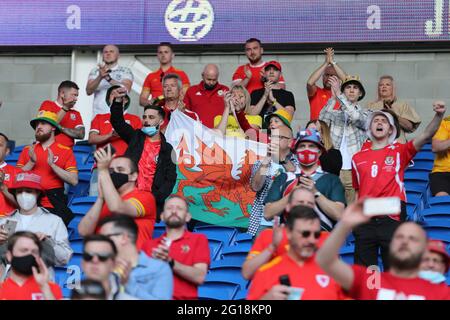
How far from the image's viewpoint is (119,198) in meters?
9.22

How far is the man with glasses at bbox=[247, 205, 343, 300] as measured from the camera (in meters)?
7.22

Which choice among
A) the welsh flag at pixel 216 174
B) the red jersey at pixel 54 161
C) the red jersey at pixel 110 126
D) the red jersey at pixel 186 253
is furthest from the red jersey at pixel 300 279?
the red jersey at pixel 110 126

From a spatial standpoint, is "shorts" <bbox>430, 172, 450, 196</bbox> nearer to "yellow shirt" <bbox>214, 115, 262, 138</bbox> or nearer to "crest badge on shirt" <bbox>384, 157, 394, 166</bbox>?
"crest badge on shirt" <bbox>384, 157, 394, 166</bbox>

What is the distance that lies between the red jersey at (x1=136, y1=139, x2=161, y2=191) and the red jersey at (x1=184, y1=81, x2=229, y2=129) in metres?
1.62

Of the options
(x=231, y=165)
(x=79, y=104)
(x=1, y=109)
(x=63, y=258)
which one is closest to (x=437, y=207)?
(x=231, y=165)

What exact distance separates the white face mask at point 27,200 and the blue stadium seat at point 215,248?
1.55m

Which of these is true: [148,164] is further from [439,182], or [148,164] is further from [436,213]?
[439,182]

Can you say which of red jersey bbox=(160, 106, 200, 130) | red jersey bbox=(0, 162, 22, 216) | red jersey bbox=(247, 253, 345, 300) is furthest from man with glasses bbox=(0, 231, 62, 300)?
red jersey bbox=(160, 106, 200, 130)

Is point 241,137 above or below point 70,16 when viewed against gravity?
below

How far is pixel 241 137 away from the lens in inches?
457
